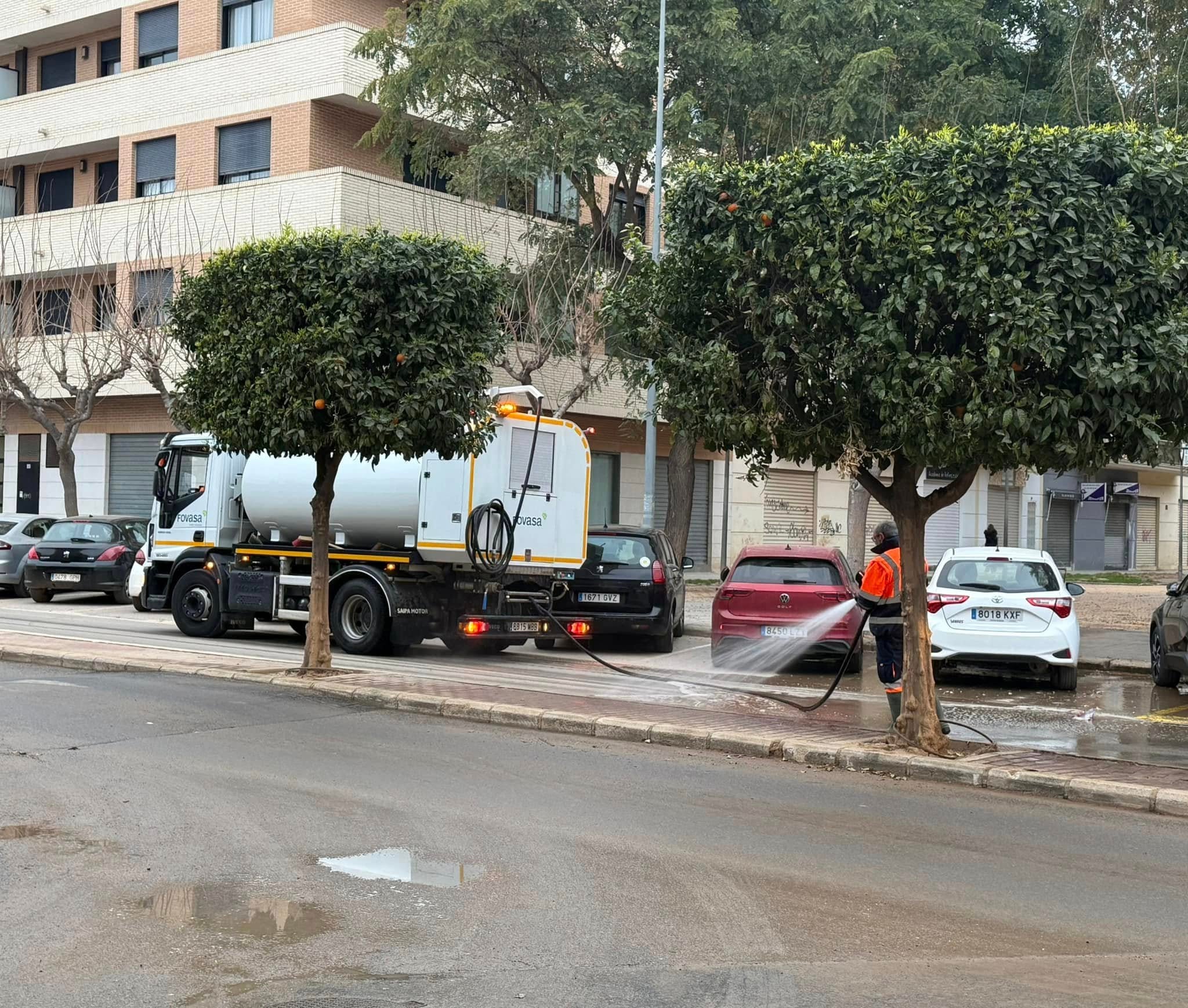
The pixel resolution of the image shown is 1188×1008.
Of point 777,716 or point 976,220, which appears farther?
point 777,716

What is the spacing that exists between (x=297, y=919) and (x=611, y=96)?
802 inches

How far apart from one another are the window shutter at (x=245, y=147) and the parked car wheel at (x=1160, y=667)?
21.4m

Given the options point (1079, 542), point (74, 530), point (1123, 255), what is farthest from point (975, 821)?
point (1079, 542)

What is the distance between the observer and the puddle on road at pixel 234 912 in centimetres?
544

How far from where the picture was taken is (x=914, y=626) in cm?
1030

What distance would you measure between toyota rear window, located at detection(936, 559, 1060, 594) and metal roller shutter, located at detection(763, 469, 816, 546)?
23367mm

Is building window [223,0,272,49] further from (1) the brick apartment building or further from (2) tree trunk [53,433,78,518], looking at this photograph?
(2) tree trunk [53,433,78,518]

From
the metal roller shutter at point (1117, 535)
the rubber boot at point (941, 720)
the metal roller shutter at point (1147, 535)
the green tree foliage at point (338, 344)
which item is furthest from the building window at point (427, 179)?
the metal roller shutter at point (1147, 535)

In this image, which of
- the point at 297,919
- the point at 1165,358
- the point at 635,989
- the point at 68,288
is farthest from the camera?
the point at 68,288

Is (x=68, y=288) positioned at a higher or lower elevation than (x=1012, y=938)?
higher

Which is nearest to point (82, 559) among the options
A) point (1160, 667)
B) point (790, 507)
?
point (1160, 667)

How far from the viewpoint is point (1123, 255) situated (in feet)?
29.9

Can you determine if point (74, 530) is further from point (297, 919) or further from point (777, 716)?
point (297, 919)

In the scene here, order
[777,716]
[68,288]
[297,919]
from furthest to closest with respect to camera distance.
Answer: [68,288] < [777,716] < [297,919]
